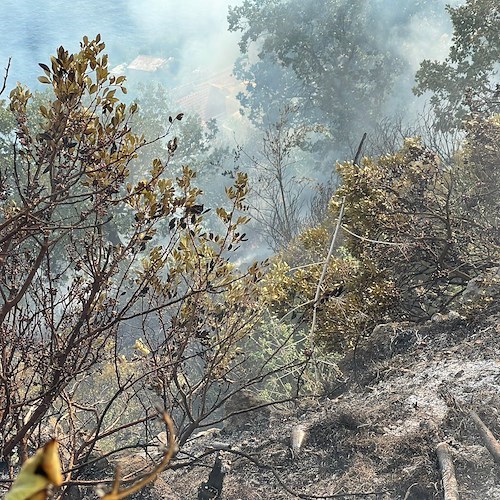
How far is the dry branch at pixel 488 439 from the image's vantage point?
3.64 meters

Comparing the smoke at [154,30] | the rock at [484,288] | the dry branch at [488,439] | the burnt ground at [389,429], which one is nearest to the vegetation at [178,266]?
the rock at [484,288]

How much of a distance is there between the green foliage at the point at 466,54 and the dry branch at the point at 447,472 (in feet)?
22.7

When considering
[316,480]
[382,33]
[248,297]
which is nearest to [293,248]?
[316,480]

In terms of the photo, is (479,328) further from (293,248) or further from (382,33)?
(382,33)

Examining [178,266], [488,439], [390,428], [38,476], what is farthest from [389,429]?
[38,476]

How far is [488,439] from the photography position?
3.75 metres

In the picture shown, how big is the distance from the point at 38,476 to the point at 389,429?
447cm

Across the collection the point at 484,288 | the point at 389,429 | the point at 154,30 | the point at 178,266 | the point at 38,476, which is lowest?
the point at 38,476

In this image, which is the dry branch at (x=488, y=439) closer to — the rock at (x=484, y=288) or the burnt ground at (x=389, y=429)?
the burnt ground at (x=389, y=429)

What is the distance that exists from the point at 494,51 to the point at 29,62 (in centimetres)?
2564

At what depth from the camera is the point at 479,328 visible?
574 cm

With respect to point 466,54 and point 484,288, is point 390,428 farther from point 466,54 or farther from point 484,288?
point 466,54

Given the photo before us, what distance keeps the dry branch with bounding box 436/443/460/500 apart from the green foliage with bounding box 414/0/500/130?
6908mm

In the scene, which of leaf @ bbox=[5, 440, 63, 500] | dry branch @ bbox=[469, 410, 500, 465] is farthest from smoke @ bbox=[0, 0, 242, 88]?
leaf @ bbox=[5, 440, 63, 500]
